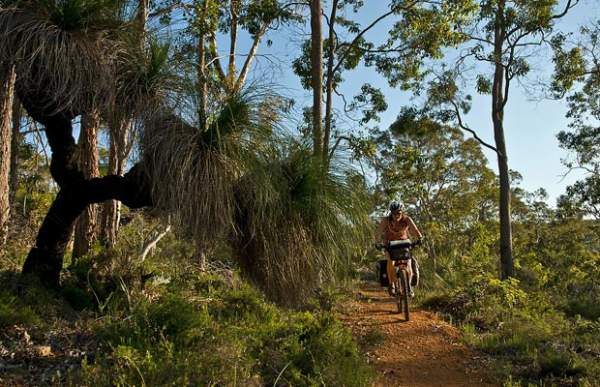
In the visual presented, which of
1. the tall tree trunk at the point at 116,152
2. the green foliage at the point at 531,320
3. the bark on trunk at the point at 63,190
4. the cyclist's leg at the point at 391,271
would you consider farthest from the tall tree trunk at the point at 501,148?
the bark on trunk at the point at 63,190

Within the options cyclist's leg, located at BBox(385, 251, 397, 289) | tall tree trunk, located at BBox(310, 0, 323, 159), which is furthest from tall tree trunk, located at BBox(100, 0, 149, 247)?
tall tree trunk, located at BBox(310, 0, 323, 159)

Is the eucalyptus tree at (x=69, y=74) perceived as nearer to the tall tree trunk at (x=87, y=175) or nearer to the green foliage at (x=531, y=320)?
the tall tree trunk at (x=87, y=175)

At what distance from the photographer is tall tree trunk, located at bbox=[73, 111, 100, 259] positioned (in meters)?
5.77

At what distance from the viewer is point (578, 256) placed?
1795 cm

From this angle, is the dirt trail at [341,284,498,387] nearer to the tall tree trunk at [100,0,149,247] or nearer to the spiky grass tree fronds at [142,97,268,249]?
the spiky grass tree fronds at [142,97,268,249]

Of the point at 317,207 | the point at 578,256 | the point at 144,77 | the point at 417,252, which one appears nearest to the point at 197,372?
the point at 317,207

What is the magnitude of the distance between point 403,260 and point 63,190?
4.79 metres

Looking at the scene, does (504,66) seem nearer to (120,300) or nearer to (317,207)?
(317,207)

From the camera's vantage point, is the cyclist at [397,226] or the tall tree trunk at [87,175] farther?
the cyclist at [397,226]

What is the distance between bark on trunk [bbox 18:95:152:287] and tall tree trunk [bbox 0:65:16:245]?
17 cm

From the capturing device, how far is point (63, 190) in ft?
15.3

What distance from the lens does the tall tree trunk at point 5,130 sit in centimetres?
413

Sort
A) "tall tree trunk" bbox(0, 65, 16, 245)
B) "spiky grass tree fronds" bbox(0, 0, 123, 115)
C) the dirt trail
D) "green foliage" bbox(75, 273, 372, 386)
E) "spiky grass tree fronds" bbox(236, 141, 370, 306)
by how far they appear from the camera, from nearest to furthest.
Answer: "green foliage" bbox(75, 273, 372, 386)
"spiky grass tree fronds" bbox(0, 0, 123, 115)
"tall tree trunk" bbox(0, 65, 16, 245)
"spiky grass tree fronds" bbox(236, 141, 370, 306)
the dirt trail

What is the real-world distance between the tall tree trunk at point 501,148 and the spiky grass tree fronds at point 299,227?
8.86 metres
